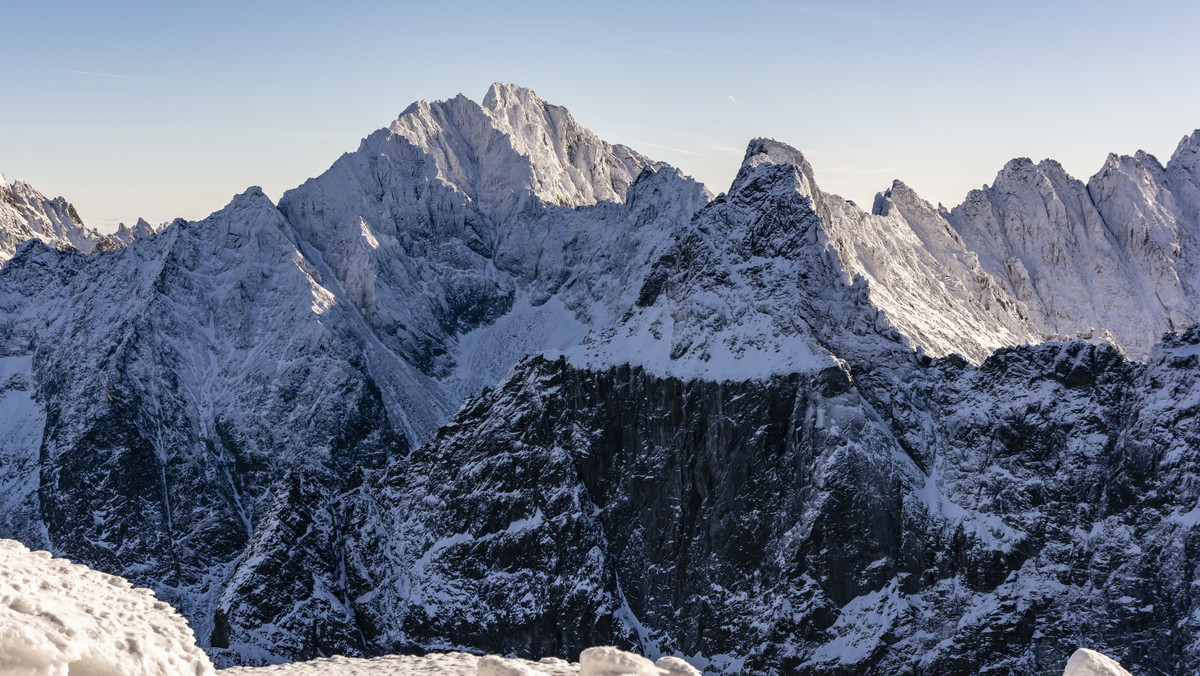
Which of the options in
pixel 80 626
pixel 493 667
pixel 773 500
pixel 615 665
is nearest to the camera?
pixel 80 626

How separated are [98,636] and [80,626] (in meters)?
0.77

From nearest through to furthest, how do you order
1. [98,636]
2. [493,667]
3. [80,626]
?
[80,626] < [98,636] < [493,667]

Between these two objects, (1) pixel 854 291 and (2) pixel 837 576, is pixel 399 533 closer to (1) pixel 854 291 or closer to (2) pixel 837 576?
(2) pixel 837 576

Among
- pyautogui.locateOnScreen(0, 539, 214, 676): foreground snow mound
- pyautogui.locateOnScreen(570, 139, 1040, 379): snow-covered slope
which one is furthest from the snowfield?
pyautogui.locateOnScreen(570, 139, 1040, 379): snow-covered slope

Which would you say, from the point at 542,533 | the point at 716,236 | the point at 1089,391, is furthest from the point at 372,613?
the point at 1089,391

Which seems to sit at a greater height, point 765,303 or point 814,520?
point 765,303

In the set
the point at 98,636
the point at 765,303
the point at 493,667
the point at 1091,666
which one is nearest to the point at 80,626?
the point at 98,636

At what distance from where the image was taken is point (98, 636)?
1273 inches

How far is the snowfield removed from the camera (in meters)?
29.5

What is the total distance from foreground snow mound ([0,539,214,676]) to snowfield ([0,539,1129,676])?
0.03m

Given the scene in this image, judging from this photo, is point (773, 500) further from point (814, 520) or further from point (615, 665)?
point (615, 665)

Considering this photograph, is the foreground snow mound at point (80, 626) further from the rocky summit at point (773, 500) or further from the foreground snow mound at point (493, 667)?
the rocky summit at point (773, 500)

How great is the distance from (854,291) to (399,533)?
85030mm

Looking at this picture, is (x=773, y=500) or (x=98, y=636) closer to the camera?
(x=98, y=636)
